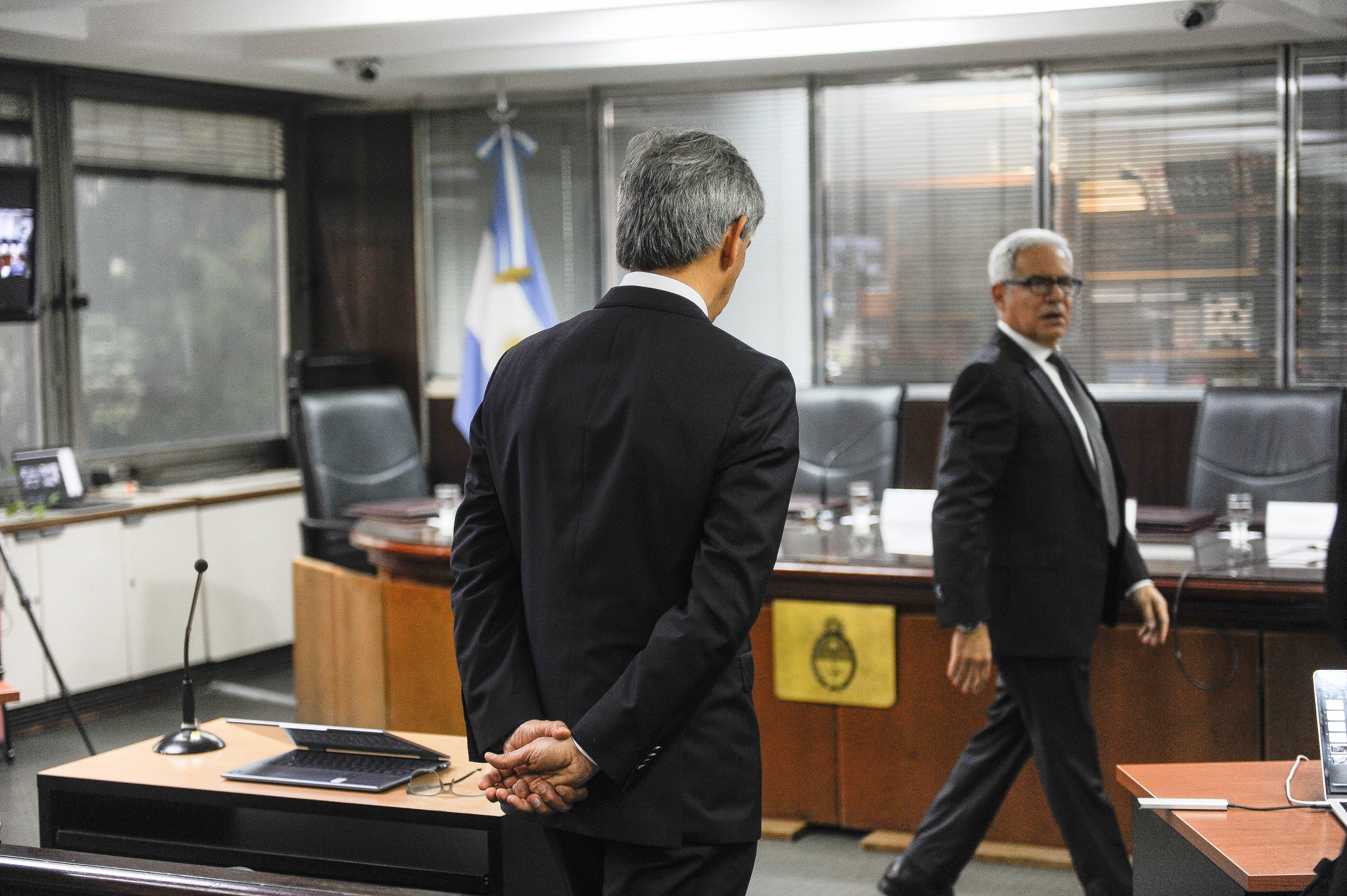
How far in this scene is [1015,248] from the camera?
9.87 feet

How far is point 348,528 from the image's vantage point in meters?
5.11

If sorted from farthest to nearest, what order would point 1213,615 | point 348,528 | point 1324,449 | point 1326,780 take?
point 348,528, point 1324,449, point 1213,615, point 1326,780

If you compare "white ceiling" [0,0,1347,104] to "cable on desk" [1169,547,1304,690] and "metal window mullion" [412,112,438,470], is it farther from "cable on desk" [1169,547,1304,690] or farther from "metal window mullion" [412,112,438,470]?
"cable on desk" [1169,547,1304,690]

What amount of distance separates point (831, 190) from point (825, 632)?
311cm

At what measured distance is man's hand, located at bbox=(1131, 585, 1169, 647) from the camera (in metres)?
2.94

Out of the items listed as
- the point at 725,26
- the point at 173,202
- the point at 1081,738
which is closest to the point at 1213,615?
the point at 1081,738

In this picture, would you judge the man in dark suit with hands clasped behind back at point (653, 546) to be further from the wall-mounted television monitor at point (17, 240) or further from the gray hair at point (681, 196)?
the wall-mounted television monitor at point (17, 240)

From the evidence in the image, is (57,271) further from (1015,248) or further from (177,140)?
(1015,248)

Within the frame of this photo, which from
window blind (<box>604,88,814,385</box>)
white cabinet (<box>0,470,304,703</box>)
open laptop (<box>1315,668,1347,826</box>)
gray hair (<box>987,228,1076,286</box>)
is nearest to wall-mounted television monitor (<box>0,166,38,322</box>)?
white cabinet (<box>0,470,304,703</box>)

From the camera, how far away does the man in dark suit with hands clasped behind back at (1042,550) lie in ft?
9.29

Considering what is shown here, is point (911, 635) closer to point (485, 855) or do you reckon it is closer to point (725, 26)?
point (485, 855)

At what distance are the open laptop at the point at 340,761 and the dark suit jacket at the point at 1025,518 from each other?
3.79 feet

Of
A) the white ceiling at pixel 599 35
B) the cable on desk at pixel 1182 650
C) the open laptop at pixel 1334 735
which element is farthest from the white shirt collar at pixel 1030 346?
the white ceiling at pixel 599 35

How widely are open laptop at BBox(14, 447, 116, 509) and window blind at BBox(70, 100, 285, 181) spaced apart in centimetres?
131
